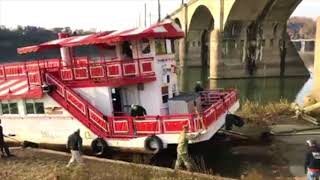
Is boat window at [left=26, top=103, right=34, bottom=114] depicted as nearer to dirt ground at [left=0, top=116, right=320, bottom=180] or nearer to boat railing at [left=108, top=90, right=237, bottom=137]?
dirt ground at [left=0, top=116, right=320, bottom=180]

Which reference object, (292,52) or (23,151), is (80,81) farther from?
(292,52)

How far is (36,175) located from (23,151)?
382cm

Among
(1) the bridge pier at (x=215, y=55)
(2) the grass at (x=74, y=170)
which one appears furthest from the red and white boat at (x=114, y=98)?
(1) the bridge pier at (x=215, y=55)

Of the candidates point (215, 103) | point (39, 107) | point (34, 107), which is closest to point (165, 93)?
point (215, 103)

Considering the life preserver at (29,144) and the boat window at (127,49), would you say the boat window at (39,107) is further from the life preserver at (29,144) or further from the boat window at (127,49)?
the boat window at (127,49)

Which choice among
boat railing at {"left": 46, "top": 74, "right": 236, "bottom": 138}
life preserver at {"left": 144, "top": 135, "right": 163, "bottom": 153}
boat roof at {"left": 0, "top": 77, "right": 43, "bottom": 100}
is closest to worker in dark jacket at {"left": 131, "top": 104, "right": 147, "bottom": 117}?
boat railing at {"left": 46, "top": 74, "right": 236, "bottom": 138}

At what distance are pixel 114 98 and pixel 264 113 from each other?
27.2ft

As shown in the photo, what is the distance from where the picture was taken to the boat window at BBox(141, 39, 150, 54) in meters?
16.0

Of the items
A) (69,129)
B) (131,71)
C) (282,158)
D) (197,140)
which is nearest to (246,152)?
(282,158)

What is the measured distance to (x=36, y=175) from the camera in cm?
1212

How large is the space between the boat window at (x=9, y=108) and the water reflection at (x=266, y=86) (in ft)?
72.0

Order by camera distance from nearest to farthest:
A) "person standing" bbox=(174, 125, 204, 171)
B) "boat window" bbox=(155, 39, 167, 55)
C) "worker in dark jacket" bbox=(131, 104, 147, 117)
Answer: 1. "person standing" bbox=(174, 125, 204, 171)
2. "worker in dark jacket" bbox=(131, 104, 147, 117)
3. "boat window" bbox=(155, 39, 167, 55)

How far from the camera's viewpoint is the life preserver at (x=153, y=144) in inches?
567

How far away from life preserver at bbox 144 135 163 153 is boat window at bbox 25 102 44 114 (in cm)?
448
